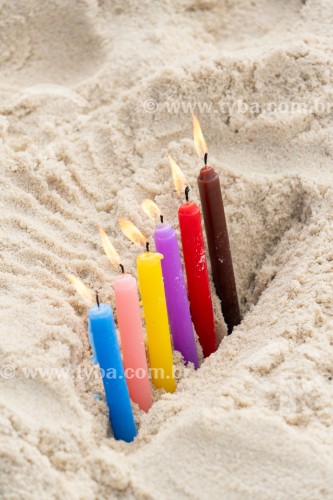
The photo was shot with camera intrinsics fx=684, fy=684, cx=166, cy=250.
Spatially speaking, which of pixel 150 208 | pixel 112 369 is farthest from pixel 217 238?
pixel 112 369

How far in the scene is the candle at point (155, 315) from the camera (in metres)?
1.17

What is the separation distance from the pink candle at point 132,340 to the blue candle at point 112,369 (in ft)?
0.16

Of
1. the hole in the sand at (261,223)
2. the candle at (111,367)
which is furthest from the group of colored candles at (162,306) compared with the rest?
the hole in the sand at (261,223)

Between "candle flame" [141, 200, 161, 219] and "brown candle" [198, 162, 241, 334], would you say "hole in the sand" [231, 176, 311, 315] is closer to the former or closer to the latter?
"brown candle" [198, 162, 241, 334]

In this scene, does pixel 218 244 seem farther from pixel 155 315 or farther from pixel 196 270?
pixel 155 315

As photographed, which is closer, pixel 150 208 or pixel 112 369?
pixel 112 369

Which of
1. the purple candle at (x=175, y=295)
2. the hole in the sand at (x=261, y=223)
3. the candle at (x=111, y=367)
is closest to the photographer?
the candle at (x=111, y=367)

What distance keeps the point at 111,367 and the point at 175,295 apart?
0.23 m

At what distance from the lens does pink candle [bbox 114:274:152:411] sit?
3.75 ft

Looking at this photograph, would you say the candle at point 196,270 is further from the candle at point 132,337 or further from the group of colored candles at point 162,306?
the candle at point 132,337

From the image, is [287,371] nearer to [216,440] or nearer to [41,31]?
[216,440]

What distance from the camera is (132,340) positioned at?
3.90ft

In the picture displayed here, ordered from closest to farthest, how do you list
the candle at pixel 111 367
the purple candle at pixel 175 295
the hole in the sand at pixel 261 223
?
the candle at pixel 111 367 < the purple candle at pixel 175 295 < the hole in the sand at pixel 261 223

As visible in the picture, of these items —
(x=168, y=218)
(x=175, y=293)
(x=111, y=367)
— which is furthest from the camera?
(x=168, y=218)
